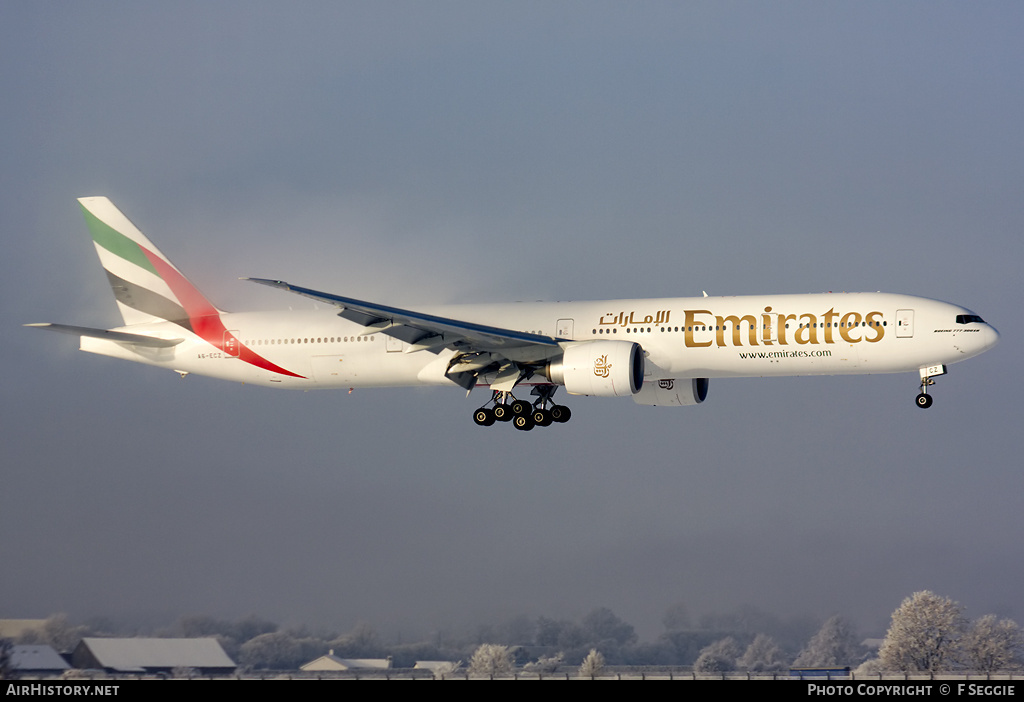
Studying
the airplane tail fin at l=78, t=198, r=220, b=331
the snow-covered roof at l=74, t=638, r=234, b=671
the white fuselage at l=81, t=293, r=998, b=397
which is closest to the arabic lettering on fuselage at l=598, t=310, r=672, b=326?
the white fuselage at l=81, t=293, r=998, b=397

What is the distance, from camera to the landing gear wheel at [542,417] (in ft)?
169

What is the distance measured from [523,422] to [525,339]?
4.56 m

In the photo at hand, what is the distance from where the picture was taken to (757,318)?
46.7 meters

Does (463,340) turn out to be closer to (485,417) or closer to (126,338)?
(485,417)

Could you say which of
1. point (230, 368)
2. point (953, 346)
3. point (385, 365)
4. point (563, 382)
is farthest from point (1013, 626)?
point (230, 368)

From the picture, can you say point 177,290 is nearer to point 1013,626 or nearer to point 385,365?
point 385,365

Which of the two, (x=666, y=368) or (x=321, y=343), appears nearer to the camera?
(x=666, y=368)

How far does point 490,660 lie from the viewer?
56281 millimetres

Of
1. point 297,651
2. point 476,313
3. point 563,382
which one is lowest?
point 297,651

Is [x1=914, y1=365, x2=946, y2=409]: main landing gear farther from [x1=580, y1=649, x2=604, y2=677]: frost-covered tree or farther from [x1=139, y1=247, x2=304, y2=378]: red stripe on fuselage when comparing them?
[x1=139, y1=247, x2=304, y2=378]: red stripe on fuselage

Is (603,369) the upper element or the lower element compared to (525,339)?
lower

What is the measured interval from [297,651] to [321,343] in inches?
580

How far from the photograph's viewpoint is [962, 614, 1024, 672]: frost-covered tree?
196 ft

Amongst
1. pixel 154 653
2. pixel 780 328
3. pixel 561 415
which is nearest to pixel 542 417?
pixel 561 415
